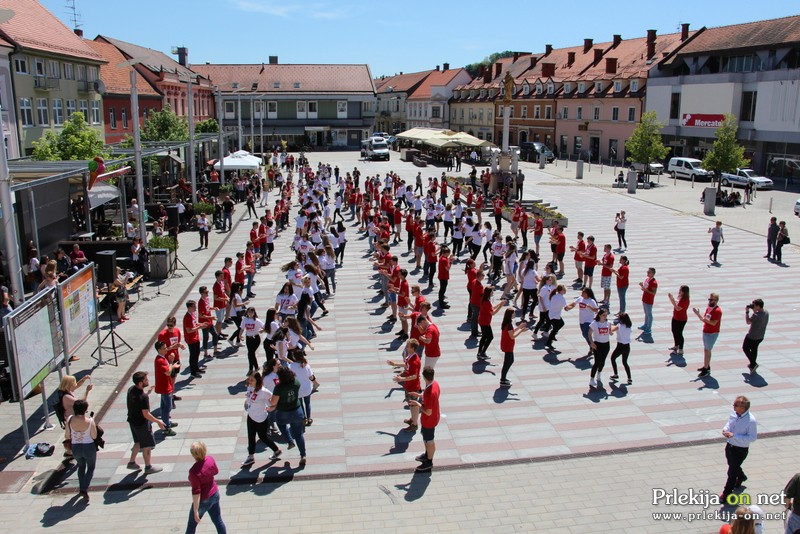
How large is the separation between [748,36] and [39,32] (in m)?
46.8

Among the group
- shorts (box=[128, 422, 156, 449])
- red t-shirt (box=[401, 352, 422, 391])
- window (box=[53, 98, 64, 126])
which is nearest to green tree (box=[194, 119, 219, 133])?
window (box=[53, 98, 64, 126])

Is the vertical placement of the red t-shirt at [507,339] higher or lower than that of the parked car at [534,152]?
lower

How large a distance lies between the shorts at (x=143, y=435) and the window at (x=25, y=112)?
3031cm

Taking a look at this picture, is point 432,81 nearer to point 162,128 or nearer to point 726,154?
point 162,128

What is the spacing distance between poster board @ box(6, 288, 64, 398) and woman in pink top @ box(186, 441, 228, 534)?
380 cm

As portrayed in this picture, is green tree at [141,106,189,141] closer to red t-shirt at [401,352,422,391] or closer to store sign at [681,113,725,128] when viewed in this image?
red t-shirt at [401,352,422,391]

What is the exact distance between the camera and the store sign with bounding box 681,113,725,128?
161ft

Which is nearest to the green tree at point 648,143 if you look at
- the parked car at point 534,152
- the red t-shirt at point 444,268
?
the parked car at point 534,152

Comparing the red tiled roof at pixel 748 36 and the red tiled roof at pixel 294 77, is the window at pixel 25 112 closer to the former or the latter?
the red tiled roof at pixel 294 77

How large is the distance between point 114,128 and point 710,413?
4570 cm

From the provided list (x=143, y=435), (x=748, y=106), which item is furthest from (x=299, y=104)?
(x=143, y=435)

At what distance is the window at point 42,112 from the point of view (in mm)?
35438

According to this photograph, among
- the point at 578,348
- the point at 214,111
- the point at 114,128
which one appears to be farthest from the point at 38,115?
the point at 214,111

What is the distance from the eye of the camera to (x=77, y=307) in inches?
467
